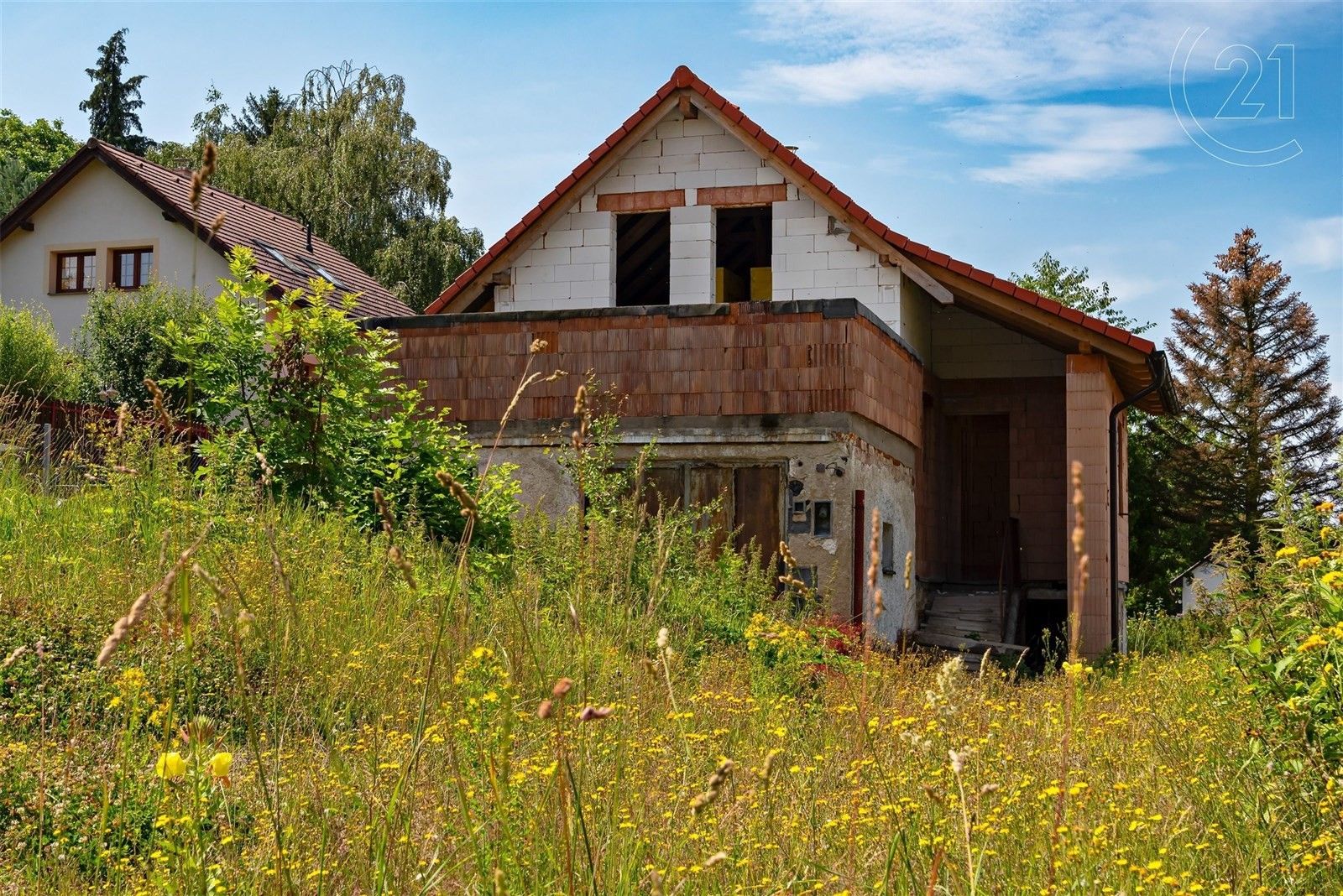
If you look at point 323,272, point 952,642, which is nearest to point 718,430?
point 952,642

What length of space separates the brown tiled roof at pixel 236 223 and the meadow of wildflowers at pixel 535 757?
19.3 metres

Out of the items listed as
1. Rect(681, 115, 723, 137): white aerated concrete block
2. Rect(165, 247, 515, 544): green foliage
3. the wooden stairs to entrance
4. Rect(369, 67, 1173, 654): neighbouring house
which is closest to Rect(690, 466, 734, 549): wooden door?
Rect(369, 67, 1173, 654): neighbouring house

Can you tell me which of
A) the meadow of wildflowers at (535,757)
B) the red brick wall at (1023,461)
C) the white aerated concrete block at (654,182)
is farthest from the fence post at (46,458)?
the red brick wall at (1023,461)

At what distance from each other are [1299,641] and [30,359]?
21.7 m

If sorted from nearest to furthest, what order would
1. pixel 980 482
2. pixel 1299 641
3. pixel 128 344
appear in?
pixel 1299 641, pixel 980 482, pixel 128 344

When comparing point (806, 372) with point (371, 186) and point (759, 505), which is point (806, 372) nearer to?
point (759, 505)

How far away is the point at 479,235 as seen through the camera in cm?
3931

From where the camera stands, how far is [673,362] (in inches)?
578

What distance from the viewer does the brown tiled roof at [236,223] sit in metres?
27.9

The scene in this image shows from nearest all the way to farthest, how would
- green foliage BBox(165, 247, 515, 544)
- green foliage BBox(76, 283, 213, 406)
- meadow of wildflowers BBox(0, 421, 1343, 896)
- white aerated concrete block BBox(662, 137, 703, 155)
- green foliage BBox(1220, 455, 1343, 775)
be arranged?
1. meadow of wildflowers BBox(0, 421, 1343, 896)
2. green foliage BBox(1220, 455, 1343, 775)
3. green foliage BBox(165, 247, 515, 544)
4. white aerated concrete block BBox(662, 137, 703, 155)
5. green foliage BBox(76, 283, 213, 406)

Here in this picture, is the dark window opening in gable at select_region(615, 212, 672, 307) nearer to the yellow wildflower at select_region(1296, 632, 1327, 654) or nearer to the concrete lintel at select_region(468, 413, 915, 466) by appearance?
the concrete lintel at select_region(468, 413, 915, 466)

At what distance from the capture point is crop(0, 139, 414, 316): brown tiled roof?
2794cm

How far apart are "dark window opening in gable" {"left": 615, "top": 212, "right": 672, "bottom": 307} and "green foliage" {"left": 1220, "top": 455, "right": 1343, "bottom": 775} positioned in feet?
40.9

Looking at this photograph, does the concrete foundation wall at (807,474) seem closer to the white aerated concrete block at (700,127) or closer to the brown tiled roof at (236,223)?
the white aerated concrete block at (700,127)
